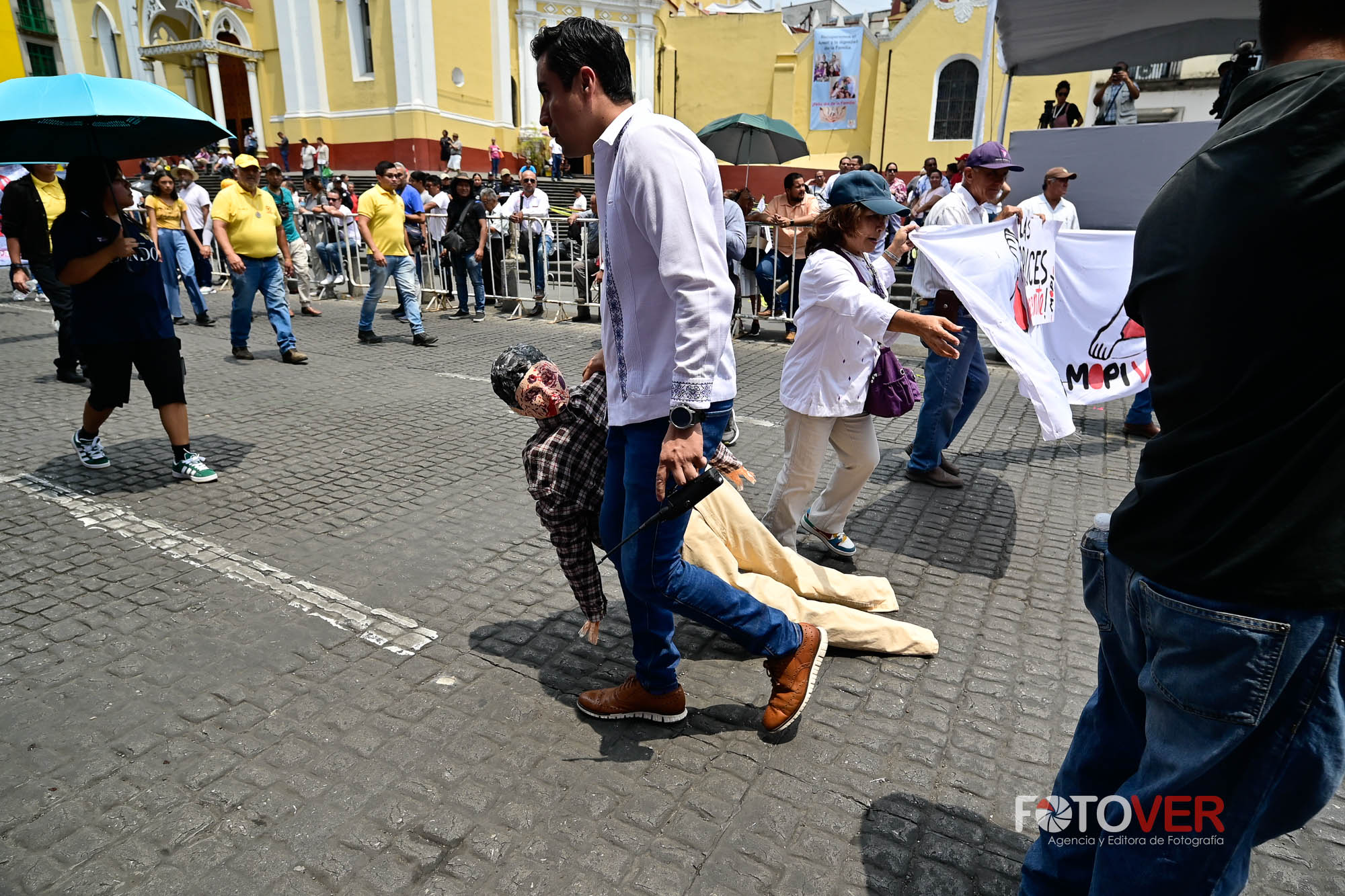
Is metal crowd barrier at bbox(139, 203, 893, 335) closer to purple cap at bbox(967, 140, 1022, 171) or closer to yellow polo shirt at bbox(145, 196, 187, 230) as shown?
yellow polo shirt at bbox(145, 196, 187, 230)

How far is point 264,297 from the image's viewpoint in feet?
29.4

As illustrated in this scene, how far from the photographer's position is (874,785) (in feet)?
8.64

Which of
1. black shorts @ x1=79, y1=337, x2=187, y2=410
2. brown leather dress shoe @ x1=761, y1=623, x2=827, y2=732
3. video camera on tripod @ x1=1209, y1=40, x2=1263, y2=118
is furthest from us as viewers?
video camera on tripod @ x1=1209, y1=40, x2=1263, y2=118

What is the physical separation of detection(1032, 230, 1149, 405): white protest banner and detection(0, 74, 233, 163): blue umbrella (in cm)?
570

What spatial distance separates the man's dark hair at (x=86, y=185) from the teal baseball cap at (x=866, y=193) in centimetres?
428

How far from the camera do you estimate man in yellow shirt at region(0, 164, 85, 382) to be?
6617mm

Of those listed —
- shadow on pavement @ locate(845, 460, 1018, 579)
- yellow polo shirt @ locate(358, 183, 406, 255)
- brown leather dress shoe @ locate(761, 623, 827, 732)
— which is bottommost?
shadow on pavement @ locate(845, 460, 1018, 579)


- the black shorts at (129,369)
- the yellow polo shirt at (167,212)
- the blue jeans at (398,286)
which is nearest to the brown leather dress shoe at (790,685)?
the black shorts at (129,369)

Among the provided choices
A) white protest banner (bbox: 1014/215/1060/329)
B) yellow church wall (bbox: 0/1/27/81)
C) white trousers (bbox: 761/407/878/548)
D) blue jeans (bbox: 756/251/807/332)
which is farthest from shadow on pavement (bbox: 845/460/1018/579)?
yellow church wall (bbox: 0/1/27/81)

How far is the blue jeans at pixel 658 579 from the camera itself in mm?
2455

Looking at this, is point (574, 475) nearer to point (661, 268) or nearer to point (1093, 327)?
point (661, 268)

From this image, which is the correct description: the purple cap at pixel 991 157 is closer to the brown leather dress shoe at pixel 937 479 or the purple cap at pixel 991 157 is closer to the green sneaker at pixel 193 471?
the brown leather dress shoe at pixel 937 479

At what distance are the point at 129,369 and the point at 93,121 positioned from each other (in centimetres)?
148

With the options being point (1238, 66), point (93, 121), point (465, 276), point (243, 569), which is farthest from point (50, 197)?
point (1238, 66)
